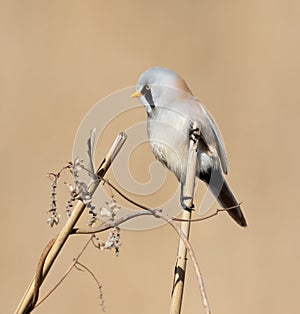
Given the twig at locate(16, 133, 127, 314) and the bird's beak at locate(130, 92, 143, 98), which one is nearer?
the twig at locate(16, 133, 127, 314)

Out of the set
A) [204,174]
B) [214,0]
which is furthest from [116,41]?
[204,174]

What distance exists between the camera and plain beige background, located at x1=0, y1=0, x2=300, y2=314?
5.80ft

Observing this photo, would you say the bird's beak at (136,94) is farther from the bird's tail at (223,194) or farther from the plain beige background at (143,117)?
the plain beige background at (143,117)

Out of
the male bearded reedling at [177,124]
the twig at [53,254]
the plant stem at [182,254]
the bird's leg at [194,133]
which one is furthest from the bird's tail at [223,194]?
the twig at [53,254]

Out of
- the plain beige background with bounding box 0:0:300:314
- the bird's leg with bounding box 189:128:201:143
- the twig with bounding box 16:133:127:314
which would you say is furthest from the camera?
the plain beige background with bounding box 0:0:300:314

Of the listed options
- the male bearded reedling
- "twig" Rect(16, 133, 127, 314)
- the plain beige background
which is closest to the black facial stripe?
the male bearded reedling

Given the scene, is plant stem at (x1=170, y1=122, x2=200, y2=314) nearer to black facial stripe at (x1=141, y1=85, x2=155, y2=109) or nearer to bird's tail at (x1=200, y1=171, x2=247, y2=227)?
black facial stripe at (x1=141, y1=85, x2=155, y2=109)

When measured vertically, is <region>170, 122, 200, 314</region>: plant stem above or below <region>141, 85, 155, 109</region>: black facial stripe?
below

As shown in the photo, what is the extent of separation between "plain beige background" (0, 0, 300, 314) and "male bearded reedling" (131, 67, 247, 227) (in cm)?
64

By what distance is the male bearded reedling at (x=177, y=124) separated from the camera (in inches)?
38.7

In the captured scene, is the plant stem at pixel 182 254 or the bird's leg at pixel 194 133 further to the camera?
the bird's leg at pixel 194 133

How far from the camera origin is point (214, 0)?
207 centimetres

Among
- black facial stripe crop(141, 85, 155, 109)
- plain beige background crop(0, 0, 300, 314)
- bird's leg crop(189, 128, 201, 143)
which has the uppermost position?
plain beige background crop(0, 0, 300, 314)

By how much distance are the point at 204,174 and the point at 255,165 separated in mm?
758
